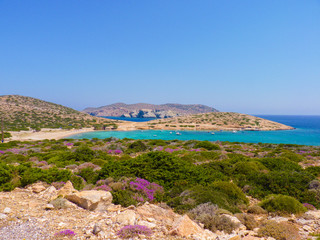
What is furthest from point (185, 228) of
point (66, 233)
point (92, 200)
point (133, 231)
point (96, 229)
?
point (92, 200)

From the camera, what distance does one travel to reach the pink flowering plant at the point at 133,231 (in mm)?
4320

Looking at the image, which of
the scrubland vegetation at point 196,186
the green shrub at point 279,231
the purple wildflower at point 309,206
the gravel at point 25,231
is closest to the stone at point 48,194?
the scrubland vegetation at point 196,186

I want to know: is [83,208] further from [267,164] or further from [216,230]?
[267,164]

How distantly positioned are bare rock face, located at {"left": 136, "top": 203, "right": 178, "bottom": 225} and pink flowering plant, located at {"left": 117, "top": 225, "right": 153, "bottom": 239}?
75 cm

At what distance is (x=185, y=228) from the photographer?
181 inches

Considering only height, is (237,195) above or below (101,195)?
below

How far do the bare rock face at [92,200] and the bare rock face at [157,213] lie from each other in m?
1.24

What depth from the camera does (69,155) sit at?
1594 cm

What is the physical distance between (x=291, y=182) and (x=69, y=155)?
16.7 metres

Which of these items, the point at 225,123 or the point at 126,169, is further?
the point at 225,123

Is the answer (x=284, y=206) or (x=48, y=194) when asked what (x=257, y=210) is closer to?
(x=284, y=206)

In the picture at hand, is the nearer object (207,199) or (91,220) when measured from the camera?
(91,220)

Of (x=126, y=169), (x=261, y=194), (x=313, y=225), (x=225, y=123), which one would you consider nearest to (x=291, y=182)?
(x=261, y=194)

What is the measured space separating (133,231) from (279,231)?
3.93 meters
